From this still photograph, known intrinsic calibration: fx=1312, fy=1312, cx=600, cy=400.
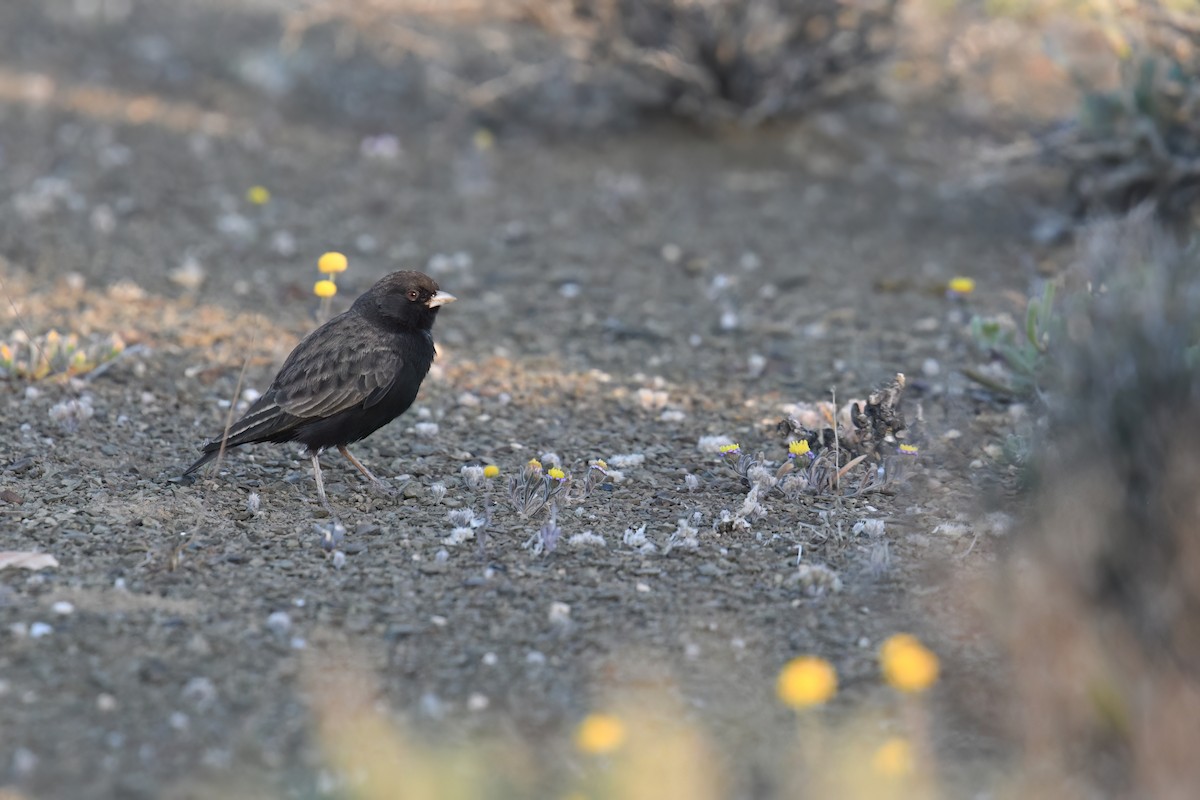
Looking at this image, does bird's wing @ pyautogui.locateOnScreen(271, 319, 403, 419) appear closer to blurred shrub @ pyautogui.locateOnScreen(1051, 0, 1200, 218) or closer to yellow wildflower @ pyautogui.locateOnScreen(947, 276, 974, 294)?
yellow wildflower @ pyautogui.locateOnScreen(947, 276, 974, 294)

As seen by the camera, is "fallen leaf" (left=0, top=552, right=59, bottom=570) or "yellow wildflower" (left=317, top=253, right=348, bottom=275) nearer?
"fallen leaf" (left=0, top=552, right=59, bottom=570)

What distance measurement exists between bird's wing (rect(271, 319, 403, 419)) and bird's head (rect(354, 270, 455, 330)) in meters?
0.15

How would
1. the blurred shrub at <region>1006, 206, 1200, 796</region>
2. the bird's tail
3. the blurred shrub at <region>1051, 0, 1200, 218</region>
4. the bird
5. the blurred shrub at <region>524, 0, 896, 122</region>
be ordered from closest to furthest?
the blurred shrub at <region>1006, 206, 1200, 796</region> < the bird's tail < the bird < the blurred shrub at <region>1051, 0, 1200, 218</region> < the blurred shrub at <region>524, 0, 896, 122</region>

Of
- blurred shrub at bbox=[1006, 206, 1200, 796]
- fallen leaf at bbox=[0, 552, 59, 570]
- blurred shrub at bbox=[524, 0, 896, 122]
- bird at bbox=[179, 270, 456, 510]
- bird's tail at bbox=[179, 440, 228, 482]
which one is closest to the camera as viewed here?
blurred shrub at bbox=[1006, 206, 1200, 796]

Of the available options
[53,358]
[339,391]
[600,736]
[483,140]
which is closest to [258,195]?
[483,140]

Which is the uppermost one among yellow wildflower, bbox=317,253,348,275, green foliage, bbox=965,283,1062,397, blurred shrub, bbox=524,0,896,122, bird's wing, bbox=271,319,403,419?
blurred shrub, bbox=524,0,896,122

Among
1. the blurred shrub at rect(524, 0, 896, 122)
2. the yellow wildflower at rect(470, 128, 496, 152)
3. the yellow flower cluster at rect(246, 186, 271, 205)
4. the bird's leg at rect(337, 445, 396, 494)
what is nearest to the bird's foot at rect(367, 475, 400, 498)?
the bird's leg at rect(337, 445, 396, 494)

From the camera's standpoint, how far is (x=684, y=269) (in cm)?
777

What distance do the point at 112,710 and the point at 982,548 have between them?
2.75 m

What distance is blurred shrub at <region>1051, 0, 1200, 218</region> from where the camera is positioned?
729 centimetres

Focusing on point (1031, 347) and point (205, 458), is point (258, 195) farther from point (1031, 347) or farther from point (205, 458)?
point (1031, 347)

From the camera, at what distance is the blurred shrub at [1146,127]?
7.29 metres

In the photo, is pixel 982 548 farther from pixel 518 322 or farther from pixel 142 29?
pixel 142 29

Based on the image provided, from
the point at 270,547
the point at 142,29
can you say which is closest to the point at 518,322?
the point at 270,547
